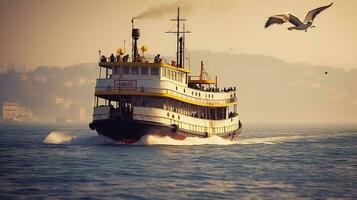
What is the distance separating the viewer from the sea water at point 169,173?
105 feet

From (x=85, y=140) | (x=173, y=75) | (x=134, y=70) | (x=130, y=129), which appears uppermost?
(x=134, y=70)

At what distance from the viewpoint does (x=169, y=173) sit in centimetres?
3972

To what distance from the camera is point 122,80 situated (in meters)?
56.5

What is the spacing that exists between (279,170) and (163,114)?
16.1 meters

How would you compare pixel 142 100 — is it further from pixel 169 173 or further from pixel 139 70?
pixel 169 173

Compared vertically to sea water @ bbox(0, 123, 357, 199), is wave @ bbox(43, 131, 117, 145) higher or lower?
Result: higher

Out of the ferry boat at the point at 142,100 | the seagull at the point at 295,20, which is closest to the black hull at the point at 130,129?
the ferry boat at the point at 142,100

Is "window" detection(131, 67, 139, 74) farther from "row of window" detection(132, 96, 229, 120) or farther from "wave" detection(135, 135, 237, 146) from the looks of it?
"wave" detection(135, 135, 237, 146)

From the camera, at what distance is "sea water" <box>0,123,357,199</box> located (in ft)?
105

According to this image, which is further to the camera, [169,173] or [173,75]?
[173,75]

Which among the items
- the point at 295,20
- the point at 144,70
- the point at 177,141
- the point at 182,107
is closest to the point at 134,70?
the point at 144,70

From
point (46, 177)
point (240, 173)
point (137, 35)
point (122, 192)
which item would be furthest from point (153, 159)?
point (137, 35)

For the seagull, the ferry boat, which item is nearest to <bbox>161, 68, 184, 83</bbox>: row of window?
the ferry boat

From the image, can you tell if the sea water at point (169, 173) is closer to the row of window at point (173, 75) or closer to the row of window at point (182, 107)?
the row of window at point (182, 107)
